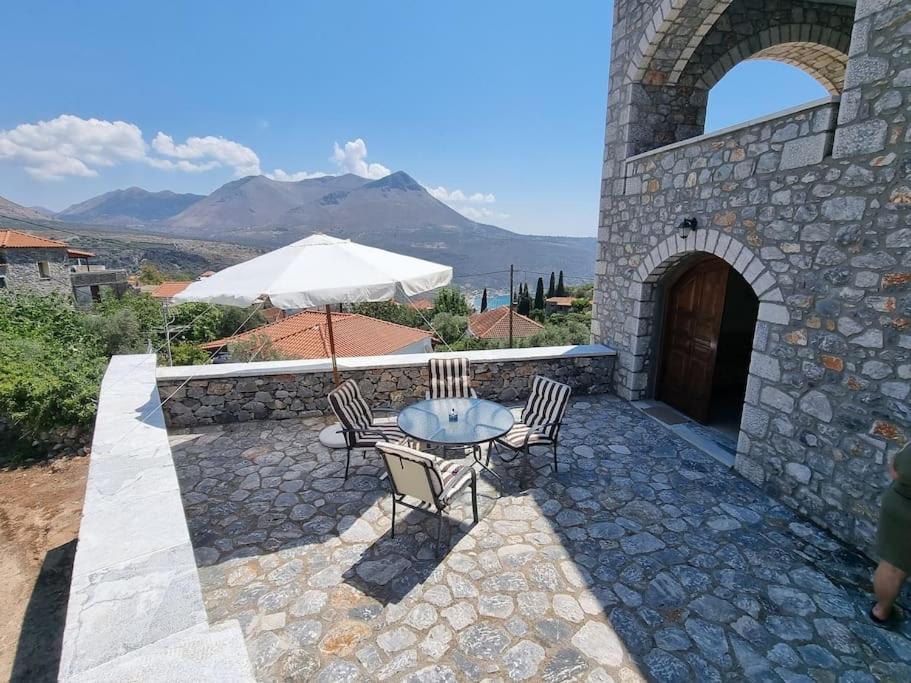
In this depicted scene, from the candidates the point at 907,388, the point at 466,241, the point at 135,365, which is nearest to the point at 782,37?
the point at 907,388

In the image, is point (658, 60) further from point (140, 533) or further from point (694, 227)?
point (140, 533)

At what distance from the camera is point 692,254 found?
5789mm

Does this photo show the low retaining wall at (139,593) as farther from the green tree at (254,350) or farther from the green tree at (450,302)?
the green tree at (450,302)

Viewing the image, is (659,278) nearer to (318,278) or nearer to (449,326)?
(318,278)

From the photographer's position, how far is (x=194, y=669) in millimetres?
1506

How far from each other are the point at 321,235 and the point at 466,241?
17717 cm

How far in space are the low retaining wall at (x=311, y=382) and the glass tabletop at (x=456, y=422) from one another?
1.23 meters

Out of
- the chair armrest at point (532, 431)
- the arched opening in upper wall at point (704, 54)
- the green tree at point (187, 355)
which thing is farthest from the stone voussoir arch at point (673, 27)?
the green tree at point (187, 355)

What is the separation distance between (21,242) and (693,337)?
42.1 metres

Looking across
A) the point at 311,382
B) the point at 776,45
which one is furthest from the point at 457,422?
the point at 776,45

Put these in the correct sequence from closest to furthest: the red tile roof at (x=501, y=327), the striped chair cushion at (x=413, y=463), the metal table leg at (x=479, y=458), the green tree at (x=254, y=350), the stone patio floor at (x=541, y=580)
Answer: the stone patio floor at (x=541, y=580), the striped chair cushion at (x=413, y=463), the metal table leg at (x=479, y=458), the green tree at (x=254, y=350), the red tile roof at (x=501, y=327)

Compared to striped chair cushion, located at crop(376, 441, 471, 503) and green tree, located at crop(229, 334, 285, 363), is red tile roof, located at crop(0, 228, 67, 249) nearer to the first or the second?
Result: green tree, located at crop(229, 334, 285, 363)

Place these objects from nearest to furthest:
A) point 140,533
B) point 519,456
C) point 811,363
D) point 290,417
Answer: point 140,533 → point 811,363 → point 519,456 → point 290,417

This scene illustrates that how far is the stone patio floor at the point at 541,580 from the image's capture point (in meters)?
2.59
